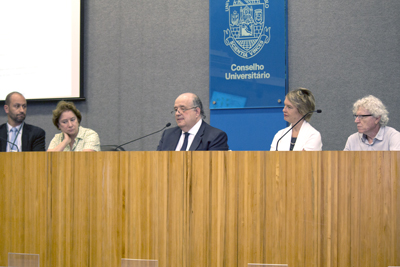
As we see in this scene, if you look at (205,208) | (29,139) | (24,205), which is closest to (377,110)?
(205,208)

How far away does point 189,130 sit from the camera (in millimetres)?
2490

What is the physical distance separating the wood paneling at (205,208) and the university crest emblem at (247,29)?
1909 mm

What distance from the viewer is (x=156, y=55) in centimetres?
339

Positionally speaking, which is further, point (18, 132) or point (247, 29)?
point (247, 29)

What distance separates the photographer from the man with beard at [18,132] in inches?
113

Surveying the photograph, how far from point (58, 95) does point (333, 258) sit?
305cm

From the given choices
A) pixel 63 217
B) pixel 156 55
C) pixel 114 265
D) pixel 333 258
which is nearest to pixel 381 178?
pixel 333 258

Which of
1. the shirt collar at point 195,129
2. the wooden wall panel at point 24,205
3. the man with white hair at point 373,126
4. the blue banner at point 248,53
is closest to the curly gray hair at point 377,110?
the man with white hair at point 373,126

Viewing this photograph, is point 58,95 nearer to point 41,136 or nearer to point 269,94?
point 41,136

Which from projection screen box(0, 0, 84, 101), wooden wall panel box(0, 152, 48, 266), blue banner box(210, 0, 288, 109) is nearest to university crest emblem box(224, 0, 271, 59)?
blue banner box(210, 0, 288, 109)

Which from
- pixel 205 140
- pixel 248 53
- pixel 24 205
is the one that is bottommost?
pixel 24 205

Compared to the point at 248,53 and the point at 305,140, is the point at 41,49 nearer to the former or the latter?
the point at 248,53

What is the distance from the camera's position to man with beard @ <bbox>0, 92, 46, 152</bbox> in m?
2.88

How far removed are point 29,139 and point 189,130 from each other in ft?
4.54
